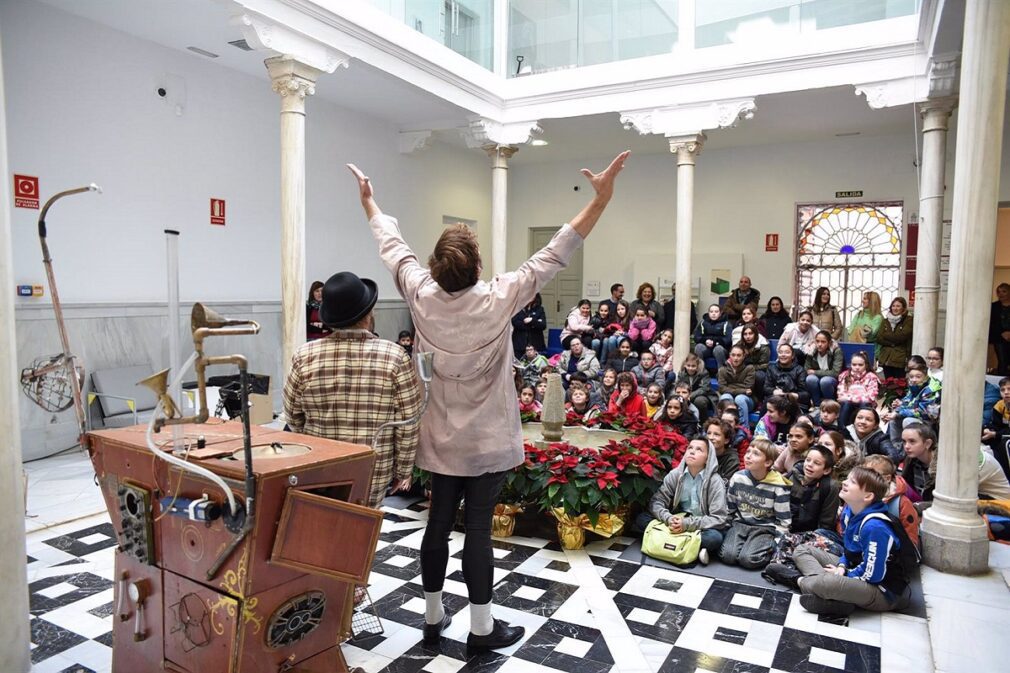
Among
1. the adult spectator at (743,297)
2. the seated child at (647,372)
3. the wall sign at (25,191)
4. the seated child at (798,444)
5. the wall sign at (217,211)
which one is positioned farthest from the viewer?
the adult spectator at (743,297)

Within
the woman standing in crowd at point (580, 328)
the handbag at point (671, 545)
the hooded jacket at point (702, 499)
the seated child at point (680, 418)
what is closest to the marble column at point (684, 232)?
the woman standing in crowd at point (580, 328)

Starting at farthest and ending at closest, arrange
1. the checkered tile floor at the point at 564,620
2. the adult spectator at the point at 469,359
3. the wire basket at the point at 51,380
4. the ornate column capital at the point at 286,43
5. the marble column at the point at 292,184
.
Result: the marble column at the point at 292,184, the ornate column capital at the point at 286,43, the wire basket at the point at 51,380, the checkered tile floor at the point at 564,620, the adult spectator at the point at 469,359

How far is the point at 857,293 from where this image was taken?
42.1 feet

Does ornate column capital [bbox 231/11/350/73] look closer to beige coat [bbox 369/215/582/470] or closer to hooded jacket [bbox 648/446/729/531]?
beige coat [bbox 369/215/582/470]

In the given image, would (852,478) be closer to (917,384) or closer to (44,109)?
(917,384)

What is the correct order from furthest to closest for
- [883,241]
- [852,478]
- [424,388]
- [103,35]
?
[883,241], [103,35], [852,478], [424,388]

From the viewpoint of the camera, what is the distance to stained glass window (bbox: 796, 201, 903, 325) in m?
12.5

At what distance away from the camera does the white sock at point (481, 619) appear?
3.27 metres

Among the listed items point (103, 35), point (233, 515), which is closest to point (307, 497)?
point (233, 515)

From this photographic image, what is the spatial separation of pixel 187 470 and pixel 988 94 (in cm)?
492

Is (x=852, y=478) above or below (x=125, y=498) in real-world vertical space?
below

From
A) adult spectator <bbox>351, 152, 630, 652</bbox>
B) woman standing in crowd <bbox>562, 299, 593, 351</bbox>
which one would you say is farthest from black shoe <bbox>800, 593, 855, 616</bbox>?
woman standing in crowd <bbox>562, 299, 593, 351</bbox>

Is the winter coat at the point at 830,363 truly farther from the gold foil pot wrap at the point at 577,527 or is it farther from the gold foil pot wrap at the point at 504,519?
the gold foil pot wrap at the point at 504,519

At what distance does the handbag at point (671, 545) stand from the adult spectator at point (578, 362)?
5399 millimetres
